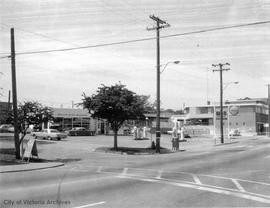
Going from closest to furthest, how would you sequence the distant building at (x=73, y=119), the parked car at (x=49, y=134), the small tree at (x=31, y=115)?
the small tree at (x=31, y=115) → the parked car at (x=49, y=134) → the distant building at (x=73, y=119)

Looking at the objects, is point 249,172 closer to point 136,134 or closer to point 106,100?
point 106,100

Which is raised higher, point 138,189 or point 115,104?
point 115,104

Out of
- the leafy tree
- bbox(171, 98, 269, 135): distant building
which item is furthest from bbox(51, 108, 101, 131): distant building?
the leafy tree

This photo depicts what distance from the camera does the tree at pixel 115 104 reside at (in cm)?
3493

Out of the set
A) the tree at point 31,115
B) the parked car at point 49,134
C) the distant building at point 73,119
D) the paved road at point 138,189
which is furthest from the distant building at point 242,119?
the paved road at point 138,189

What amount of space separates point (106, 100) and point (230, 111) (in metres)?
52.6

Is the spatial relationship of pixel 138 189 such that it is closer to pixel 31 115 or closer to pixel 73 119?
pixel 31 115

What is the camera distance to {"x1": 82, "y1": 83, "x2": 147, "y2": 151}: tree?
34934 millimetres

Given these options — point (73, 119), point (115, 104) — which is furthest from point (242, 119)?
point (115, 104)

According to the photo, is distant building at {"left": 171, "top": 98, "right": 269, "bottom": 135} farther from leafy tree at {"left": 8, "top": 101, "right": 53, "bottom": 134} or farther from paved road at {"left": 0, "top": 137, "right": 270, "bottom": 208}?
paved road at {"left": 0, "top": 137, "right": 270, "bottom": 208}

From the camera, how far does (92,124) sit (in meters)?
82.4

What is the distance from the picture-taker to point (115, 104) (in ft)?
114

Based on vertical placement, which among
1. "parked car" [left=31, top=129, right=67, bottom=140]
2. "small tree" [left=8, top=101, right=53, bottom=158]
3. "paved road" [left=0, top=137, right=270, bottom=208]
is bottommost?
"paved road" [left=0, top=137, right=270, bottom=208]

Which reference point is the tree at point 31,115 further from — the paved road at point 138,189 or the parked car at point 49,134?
the parked car at point 49,134
